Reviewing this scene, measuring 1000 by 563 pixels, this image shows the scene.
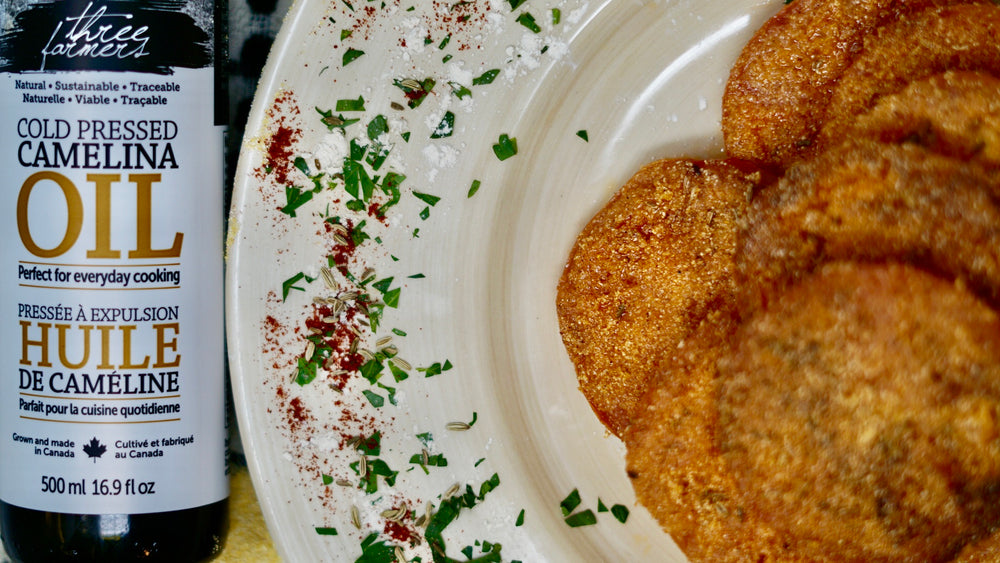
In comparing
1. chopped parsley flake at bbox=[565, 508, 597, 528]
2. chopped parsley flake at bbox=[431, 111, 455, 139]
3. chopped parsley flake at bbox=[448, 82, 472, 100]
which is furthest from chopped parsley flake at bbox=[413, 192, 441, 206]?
chopped parsley flake at bbox=[565, 508, 597, 528]

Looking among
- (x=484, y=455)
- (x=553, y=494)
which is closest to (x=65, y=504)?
(x=484, y=455)

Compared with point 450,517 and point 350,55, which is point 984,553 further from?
point 350,55

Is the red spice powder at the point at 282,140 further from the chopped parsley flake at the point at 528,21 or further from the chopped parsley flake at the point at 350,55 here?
the chopped parsley flake at the point at 528,21

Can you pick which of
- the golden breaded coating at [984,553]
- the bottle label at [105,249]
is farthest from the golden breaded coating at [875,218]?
the bottle label at [105,249]

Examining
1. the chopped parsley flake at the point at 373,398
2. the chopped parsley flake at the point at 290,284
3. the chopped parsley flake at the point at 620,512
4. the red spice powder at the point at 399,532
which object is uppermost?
the chopped parsley flake at the point at 290,284

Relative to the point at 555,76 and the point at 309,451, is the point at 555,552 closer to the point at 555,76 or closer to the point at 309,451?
the point at 309,451

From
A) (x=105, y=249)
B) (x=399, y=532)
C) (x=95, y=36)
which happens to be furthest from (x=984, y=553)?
(x=95, y=36)
